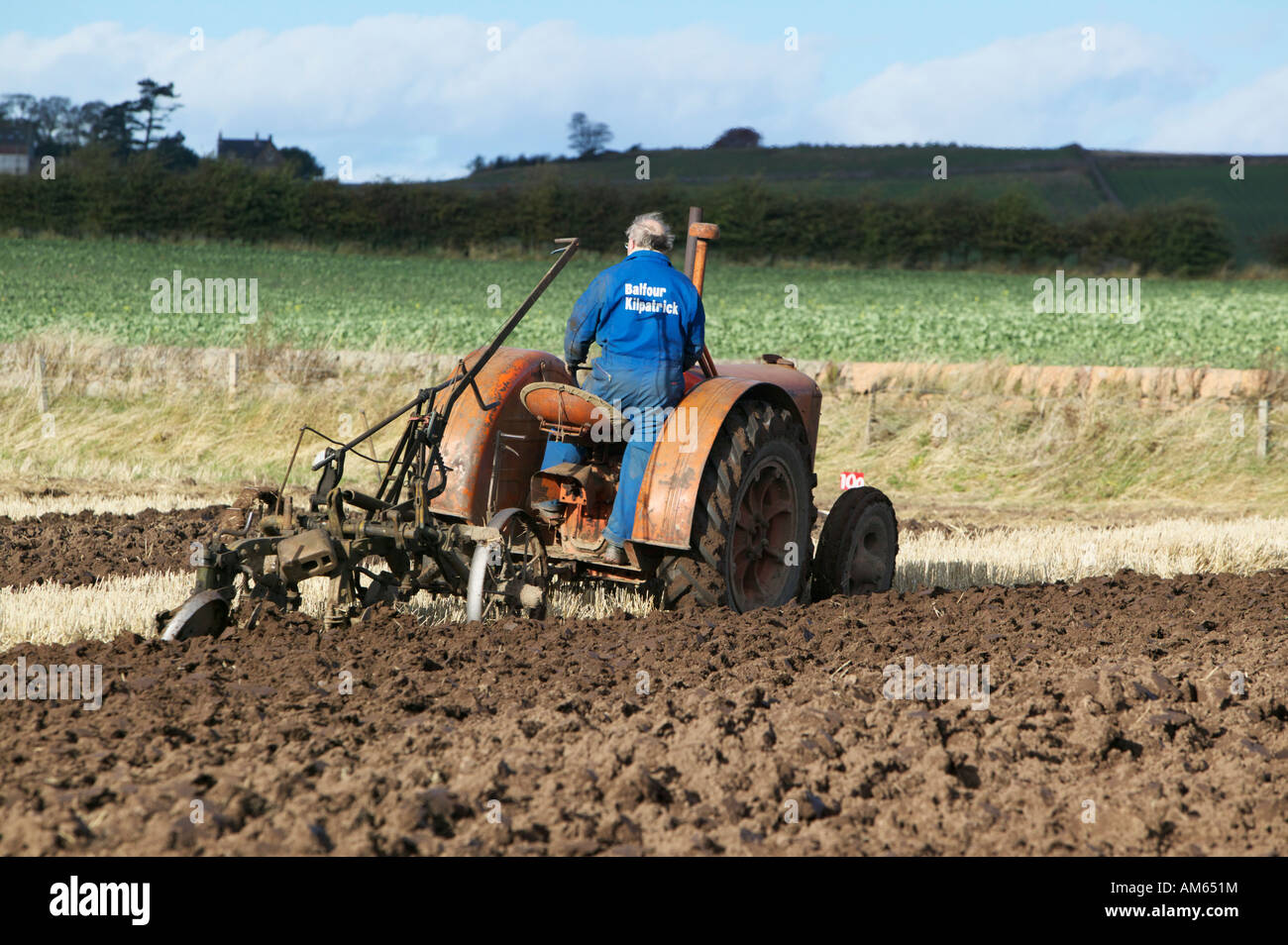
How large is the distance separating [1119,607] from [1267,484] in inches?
291

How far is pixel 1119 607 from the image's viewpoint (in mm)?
6551

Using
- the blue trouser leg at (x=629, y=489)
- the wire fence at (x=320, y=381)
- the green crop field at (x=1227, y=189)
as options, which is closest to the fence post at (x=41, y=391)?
the wire fence at (x=320, y=381)

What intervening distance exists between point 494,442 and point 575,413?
518mm

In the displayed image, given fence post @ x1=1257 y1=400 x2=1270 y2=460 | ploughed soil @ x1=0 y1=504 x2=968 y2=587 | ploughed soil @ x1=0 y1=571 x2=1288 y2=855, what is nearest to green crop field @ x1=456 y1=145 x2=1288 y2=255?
fence post @ x1=1257 y1=400 x2=1270 y2=460

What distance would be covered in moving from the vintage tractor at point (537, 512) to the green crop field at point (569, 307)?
9.28 metres

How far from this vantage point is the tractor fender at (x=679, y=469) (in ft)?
18.2

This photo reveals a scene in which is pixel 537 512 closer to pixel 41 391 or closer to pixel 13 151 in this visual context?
pixel 41 391

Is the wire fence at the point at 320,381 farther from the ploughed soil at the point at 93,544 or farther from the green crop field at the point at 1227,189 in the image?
the green crop field at the point at 1227,189

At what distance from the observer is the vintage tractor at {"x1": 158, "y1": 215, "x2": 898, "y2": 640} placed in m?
5.24

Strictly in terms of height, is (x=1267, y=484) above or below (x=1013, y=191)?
below

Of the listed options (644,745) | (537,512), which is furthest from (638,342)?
(644,745)

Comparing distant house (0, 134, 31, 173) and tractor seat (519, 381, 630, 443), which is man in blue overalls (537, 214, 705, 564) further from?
distant house (0, 134, 31, 173)

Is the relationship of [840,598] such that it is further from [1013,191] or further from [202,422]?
[1013,191]
